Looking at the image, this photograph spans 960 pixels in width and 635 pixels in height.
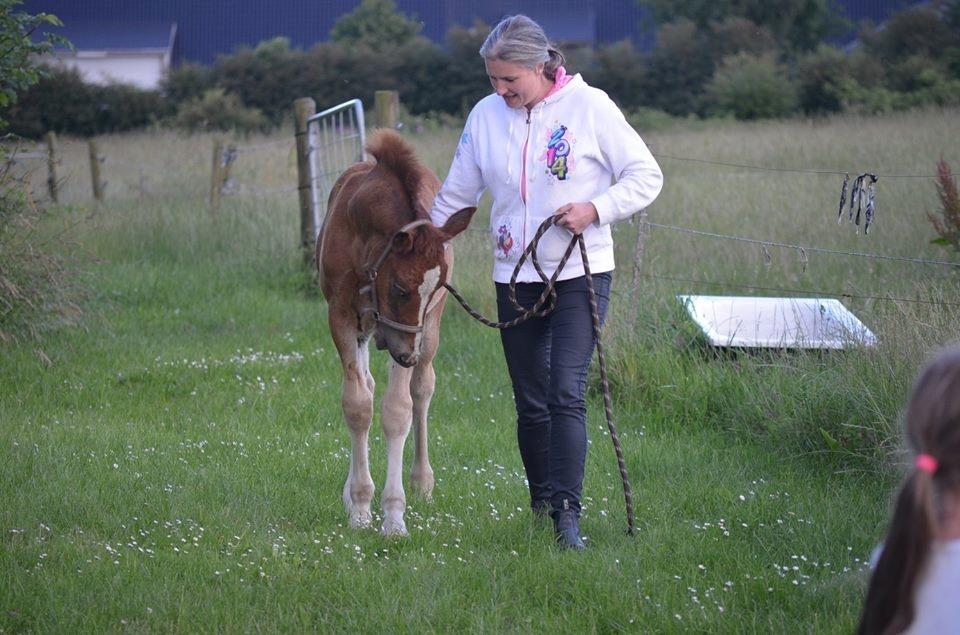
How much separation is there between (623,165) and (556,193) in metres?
0.30

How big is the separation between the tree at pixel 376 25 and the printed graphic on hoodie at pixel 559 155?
3860cm

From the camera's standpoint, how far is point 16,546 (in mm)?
4512

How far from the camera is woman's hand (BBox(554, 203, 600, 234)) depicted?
14.2 ft

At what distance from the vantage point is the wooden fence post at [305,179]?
452 inches

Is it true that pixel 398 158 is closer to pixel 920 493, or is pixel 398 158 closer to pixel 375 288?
pixel 375 288

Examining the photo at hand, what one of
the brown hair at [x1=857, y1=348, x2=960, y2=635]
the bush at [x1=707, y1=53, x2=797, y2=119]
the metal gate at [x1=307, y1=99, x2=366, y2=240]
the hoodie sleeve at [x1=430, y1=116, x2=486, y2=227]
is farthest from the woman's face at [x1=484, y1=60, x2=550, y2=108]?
the bush at [x1=707, y1=53, x2=797, y2=119]

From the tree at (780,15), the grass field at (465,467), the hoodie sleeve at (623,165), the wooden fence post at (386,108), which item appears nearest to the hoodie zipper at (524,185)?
the hoodie sleeve at (623,165)

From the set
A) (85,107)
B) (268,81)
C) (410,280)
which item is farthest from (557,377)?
(85,107)

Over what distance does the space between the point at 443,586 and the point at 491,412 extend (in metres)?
2.98

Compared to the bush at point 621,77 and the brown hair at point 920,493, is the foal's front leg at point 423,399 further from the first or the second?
the bush at point 621,77

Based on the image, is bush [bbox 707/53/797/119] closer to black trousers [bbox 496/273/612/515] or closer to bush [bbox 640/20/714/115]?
bush [bbox 640/20/714/115]

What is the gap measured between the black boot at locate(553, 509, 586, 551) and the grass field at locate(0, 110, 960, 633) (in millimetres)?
92

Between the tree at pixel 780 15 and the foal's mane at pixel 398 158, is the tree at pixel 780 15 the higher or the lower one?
the higher one

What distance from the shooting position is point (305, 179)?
11547 mm
